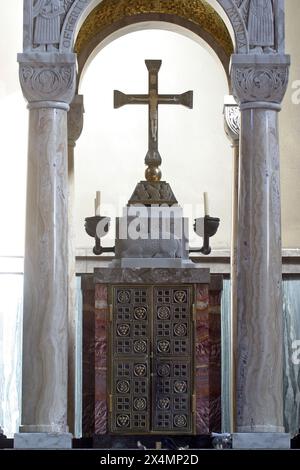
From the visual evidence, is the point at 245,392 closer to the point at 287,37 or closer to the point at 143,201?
the point at 143,201

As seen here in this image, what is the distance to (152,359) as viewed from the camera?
25359mm

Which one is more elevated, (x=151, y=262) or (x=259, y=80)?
(x=259, y=80)

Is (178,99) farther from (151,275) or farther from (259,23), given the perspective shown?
(151,275)

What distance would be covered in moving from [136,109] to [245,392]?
31.7 ft

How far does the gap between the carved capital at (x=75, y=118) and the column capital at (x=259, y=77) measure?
3940mm

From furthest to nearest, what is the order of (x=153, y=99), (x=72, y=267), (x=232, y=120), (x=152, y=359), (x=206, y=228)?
(x=232, y=120) → (x=72, y=267) → (x=153, y=99) → (x=206, y=228) → (x=152, y=359)

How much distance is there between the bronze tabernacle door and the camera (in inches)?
992

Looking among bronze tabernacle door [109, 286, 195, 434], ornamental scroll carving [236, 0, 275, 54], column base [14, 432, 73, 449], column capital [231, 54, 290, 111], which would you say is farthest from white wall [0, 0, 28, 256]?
column base [14, 432, 73, 449]

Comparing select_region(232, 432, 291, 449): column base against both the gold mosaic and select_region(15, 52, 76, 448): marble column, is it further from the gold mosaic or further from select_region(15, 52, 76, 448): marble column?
the gold mosaic

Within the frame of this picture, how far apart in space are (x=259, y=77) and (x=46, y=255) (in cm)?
424

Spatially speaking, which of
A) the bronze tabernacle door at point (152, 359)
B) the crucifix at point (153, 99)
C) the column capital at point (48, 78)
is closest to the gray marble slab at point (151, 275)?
the bronze tabernacle door at point (152, 359)

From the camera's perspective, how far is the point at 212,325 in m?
28.5

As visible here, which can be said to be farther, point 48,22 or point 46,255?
point 48,22

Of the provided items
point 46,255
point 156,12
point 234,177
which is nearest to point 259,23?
point 156,12
